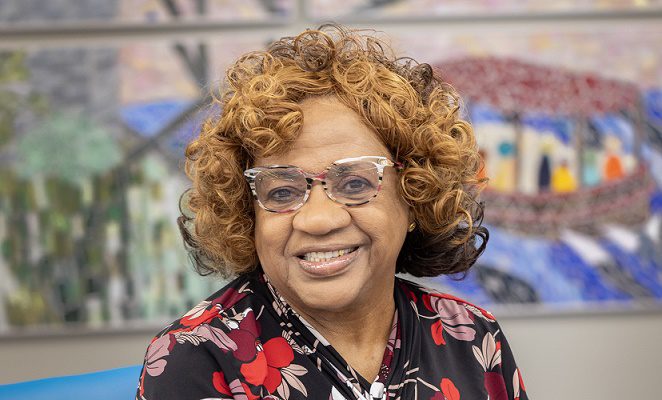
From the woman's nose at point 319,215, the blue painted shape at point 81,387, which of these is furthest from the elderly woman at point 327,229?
the blue painted shape at point 81,387

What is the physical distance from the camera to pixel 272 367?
55.0 inches

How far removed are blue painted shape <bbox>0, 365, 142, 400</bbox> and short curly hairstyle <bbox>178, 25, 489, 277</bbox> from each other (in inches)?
11.0

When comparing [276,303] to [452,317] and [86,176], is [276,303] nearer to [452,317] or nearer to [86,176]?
[452,317]

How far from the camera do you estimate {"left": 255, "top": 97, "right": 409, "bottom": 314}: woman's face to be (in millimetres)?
1398

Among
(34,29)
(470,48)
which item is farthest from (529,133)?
(34,29)

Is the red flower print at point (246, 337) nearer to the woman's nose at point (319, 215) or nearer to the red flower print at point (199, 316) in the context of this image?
the red flower print at point (199, 316)

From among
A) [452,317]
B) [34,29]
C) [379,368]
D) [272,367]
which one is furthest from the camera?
[34,29]

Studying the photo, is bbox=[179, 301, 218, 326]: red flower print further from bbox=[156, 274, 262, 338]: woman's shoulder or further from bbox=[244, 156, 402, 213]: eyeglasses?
bbox=[244, 156, 402, 213]: eyeglasses

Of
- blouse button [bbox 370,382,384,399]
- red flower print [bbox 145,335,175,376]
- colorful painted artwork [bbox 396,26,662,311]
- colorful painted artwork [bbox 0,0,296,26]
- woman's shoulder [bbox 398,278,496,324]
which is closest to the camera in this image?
red flower print [bbox 145,335,175,376]

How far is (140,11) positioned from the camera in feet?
10.2

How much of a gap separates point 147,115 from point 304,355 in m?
1.91

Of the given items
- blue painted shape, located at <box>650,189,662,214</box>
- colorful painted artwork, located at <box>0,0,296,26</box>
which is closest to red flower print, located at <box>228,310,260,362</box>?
colorful painted artwork, located at <box>0,0,296,26</box>

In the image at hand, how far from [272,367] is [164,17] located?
2.01m

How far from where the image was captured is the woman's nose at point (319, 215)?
1378mm
